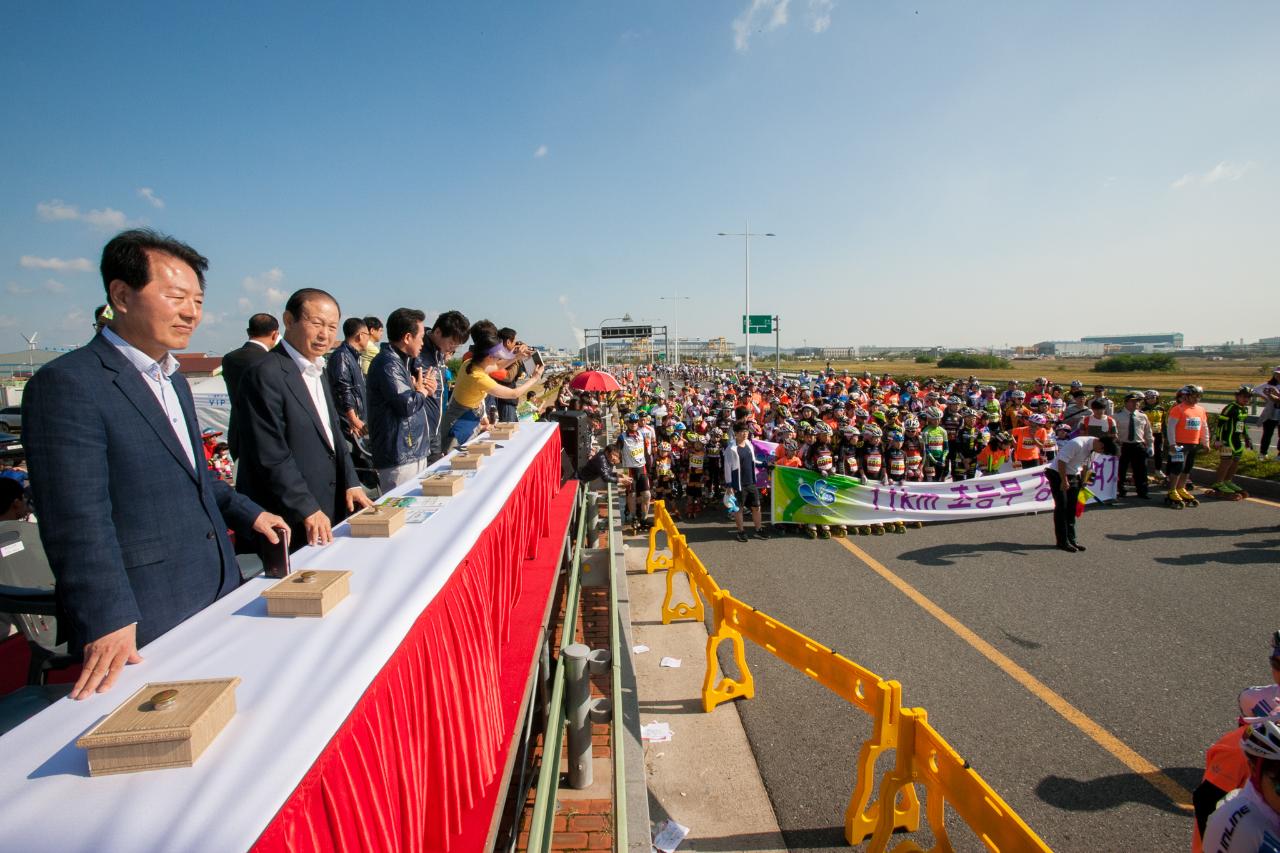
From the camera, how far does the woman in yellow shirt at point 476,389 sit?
4.46m

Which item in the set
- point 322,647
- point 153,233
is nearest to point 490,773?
point 322,647

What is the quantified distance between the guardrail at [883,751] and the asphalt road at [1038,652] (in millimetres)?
276

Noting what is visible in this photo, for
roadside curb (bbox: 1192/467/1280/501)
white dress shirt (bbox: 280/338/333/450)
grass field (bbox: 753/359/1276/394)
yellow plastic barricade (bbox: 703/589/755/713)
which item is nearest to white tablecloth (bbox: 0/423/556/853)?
white dress shirt (bbox: 280/338/333/450)

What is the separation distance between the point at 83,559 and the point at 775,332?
104ft

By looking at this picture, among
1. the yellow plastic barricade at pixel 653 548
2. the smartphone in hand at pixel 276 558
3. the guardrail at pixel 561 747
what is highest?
the smartphone in hand at pixel 276 558

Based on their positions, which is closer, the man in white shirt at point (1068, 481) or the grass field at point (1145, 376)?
the man in white shirt at point (1068, 481)

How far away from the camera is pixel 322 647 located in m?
1.34

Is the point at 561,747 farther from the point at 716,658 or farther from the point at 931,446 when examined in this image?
the point at 931,446

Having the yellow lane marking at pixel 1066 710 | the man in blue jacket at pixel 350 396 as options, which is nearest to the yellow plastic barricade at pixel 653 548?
the yellow lane marking at pixel 1066 710

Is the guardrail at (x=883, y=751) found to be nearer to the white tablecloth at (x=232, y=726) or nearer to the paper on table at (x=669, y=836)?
the paper on table at (x=669, y=836)

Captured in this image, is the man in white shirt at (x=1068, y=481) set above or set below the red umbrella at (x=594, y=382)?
below

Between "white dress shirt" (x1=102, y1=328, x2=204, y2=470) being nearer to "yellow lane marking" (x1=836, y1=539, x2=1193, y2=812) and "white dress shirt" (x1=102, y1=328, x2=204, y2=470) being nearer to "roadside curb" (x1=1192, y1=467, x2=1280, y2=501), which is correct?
"yellow lane marking" (x1=836, y1=539, x2=1193, y2=812)

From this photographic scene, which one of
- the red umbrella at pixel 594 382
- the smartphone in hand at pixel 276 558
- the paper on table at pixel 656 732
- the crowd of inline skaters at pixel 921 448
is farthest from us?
the red umbrella at pixel 594 382

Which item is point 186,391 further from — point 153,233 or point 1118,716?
point 1118,716
